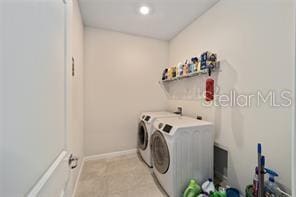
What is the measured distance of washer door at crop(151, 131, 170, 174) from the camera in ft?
5.47

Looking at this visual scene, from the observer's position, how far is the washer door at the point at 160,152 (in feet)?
5.47

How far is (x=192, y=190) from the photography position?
4.99 feet

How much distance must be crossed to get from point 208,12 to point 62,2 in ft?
6.88

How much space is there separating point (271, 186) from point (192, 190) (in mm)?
729

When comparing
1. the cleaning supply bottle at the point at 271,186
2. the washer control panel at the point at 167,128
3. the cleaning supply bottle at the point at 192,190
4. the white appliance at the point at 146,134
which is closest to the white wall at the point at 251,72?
the cleaning supply bottle at the point at 271,186

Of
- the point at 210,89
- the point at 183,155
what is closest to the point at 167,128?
the point at 183,155

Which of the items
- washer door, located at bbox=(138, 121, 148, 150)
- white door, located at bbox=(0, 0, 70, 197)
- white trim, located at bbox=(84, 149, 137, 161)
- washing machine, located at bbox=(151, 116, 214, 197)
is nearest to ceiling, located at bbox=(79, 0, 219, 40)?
white door, located at bbox=(0, 0, 70, 197)

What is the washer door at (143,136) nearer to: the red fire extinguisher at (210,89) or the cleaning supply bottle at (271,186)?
the red fire extinguisher at (210,89)

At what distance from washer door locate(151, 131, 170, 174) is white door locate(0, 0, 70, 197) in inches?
46.9

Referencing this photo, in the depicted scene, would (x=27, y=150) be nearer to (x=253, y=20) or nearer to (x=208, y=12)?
(x=253, y=20)

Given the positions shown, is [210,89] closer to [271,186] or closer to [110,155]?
[271,186]

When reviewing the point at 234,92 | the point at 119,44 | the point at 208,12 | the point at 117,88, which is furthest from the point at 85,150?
the point at 208,12

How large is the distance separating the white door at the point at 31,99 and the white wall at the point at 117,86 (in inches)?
80.1

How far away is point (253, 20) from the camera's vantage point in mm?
1489
